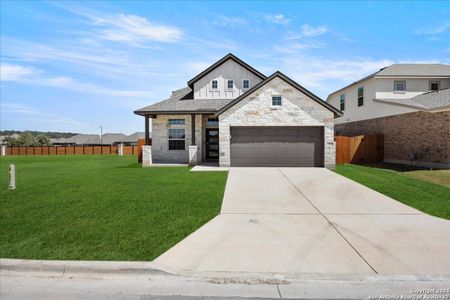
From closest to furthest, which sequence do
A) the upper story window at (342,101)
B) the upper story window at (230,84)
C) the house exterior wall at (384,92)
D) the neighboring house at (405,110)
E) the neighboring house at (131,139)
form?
the neighboring house at (405,110)
the upper story window at (230,84)
the house exterior wall at (384,92)
the upper story window at (342,101)
the neighboring house at (131,139)

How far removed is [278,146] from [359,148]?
24.5 ft

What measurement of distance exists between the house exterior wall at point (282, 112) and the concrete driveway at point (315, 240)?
26.1 ft

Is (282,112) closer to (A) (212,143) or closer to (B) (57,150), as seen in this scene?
(A) (212,143)

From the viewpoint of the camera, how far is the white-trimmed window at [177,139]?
19250mm

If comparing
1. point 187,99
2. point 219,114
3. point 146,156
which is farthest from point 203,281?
point 187,99

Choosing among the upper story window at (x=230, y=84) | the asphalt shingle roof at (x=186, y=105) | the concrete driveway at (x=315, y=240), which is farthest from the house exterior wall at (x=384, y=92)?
the concrete driveway at (x=315, y=240)

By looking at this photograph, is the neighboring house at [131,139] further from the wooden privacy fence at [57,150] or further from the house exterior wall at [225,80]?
the house exterior wall at [225,80]

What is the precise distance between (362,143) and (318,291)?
62.3 ft

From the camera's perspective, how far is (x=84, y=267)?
13.4 ft

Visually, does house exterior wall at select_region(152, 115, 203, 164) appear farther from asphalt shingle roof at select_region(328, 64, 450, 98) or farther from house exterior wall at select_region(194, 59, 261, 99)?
asphalt shingle roof at select_region(328, 64, 450, 98)

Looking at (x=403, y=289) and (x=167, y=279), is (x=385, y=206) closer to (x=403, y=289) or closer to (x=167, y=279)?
(x=403, y=289)

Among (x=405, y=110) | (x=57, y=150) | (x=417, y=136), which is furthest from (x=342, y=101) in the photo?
(x=57, y=150)

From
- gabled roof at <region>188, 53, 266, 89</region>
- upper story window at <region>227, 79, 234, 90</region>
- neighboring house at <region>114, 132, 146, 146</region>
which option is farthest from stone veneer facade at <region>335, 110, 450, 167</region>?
neighboring house at <region>114, 132, 146, 146</region>

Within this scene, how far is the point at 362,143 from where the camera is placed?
20188mm
